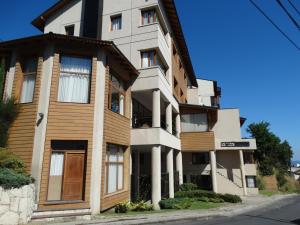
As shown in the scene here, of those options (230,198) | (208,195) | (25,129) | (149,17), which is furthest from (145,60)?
(230,198)

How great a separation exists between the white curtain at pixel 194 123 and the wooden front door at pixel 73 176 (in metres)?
13.8

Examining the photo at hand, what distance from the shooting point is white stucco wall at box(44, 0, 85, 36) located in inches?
826

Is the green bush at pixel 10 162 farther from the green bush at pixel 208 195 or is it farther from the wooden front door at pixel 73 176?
the green bush at pixel 208 195

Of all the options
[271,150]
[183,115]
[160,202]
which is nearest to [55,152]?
[160,202]

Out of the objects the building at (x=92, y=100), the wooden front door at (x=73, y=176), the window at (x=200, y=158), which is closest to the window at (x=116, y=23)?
the building at (x=92, y=100)

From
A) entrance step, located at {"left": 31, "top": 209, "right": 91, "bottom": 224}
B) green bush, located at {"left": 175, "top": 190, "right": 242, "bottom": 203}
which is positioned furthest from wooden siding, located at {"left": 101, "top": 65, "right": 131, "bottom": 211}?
green bush, located at {"left": 175, "top": 190, "right": 242, "bottom": 203}

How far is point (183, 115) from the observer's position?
2502 cm

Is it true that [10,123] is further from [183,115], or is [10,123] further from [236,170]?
[236,170]

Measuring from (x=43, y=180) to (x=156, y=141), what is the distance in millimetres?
6934

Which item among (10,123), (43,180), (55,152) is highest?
(10,123)

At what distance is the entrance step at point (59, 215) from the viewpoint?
10595 mm

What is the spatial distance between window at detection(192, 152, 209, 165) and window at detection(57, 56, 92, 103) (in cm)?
1606

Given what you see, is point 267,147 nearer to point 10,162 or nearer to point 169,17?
point 169,17

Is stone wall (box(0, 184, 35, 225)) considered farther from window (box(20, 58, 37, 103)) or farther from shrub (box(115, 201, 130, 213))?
window (box(20, 58, 37, 103))
